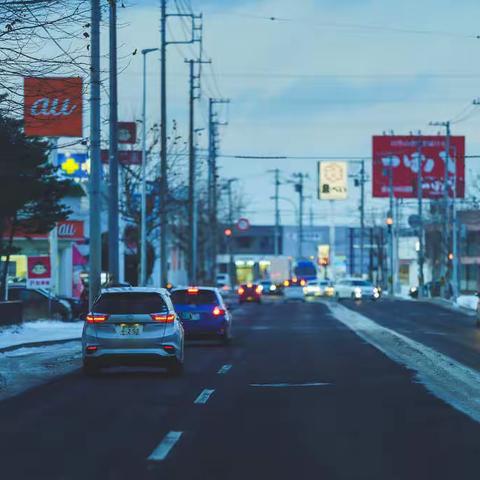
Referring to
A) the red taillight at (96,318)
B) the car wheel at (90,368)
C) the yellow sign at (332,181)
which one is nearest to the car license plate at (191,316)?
the car wheel at (90,368)

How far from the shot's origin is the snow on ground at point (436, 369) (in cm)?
1878

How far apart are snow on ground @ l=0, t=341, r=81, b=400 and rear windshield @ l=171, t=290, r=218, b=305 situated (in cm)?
301

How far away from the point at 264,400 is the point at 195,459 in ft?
21.0

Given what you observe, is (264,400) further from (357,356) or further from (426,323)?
(426,323)

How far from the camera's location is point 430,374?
2383cm

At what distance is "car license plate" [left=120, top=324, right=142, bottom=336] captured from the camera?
75.9 feet

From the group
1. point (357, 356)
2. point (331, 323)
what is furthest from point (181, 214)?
point (357, 356)

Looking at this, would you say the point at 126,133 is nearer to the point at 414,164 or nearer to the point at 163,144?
the point at 163,144

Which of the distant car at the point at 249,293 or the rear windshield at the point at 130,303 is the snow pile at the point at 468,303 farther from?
the rear windshield at the point at 130,303

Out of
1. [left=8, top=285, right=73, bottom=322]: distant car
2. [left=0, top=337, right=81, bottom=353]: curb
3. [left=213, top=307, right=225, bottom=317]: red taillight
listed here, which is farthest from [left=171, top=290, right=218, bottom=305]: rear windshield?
[left=8, top=285, right=73, bottom=322]: distant car

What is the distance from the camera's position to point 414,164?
89750 mm

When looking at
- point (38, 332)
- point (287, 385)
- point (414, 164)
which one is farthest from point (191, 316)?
point (414, 164)

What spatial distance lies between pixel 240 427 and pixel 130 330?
811 centimetres

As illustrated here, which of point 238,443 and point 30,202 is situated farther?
point 30,202
